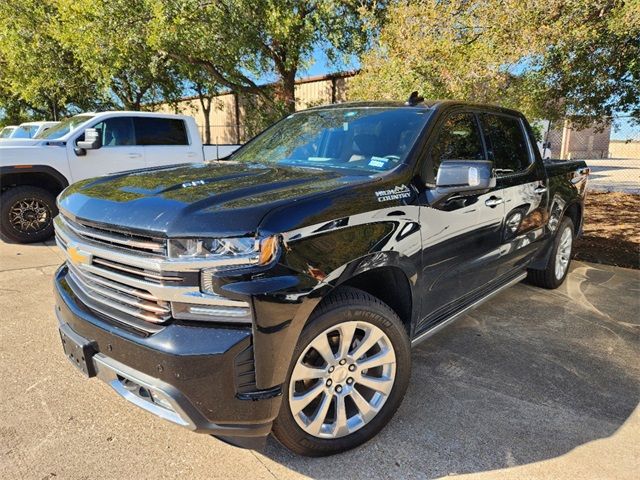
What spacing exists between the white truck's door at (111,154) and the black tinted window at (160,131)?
14 cm

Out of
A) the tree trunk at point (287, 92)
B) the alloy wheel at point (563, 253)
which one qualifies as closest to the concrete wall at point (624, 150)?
the tree trunk at point (287, 92)

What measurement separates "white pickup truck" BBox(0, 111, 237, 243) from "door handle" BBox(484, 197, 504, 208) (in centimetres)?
469

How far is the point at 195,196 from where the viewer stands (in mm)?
2209

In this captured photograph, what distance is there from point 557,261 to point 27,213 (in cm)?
711

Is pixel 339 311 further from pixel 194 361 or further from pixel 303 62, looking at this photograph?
pixel 303 62

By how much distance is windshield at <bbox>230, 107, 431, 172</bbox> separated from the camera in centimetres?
300

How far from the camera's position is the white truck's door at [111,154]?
7348mm

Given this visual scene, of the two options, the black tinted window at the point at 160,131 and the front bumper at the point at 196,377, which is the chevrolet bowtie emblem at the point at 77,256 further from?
the black tinted window at the point at 160,131

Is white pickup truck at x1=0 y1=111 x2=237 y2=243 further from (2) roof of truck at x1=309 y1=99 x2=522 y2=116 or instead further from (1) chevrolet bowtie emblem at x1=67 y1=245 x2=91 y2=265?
(1) chevrolet bowtie emblem at x1=67 y1=245 x2=91 y2=265

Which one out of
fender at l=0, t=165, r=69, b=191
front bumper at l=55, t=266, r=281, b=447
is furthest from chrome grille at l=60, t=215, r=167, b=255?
fender at l=0, t=165, r=69, b=191

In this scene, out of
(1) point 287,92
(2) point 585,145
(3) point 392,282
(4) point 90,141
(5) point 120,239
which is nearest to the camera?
(5) point 120,239

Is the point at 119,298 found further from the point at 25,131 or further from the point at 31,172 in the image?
the point at 25,131

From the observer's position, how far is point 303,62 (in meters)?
12.1

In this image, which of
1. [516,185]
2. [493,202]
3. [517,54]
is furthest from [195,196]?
[517,54]
